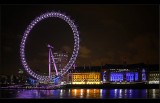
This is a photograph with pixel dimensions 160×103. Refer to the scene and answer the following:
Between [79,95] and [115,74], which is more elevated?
[115,74]

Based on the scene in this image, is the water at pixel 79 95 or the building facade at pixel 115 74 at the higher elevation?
the building facade at pixel 115 74

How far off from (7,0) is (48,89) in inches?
338

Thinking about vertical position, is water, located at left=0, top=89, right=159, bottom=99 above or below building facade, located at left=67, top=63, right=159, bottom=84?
below

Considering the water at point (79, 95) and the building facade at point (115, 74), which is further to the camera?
the building facade at point (115, 74)

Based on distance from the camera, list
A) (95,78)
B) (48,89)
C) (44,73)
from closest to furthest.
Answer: (44,73)
(48,89)
(95,78)

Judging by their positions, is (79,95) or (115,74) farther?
→ (115,74)

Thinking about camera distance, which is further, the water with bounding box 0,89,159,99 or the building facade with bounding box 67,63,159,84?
the building facade with bounding box 67,63,159,84

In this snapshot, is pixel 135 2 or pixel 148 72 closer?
pixel 135 2

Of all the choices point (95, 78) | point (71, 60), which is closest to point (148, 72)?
point (95, 78)

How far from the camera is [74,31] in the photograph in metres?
12.7
